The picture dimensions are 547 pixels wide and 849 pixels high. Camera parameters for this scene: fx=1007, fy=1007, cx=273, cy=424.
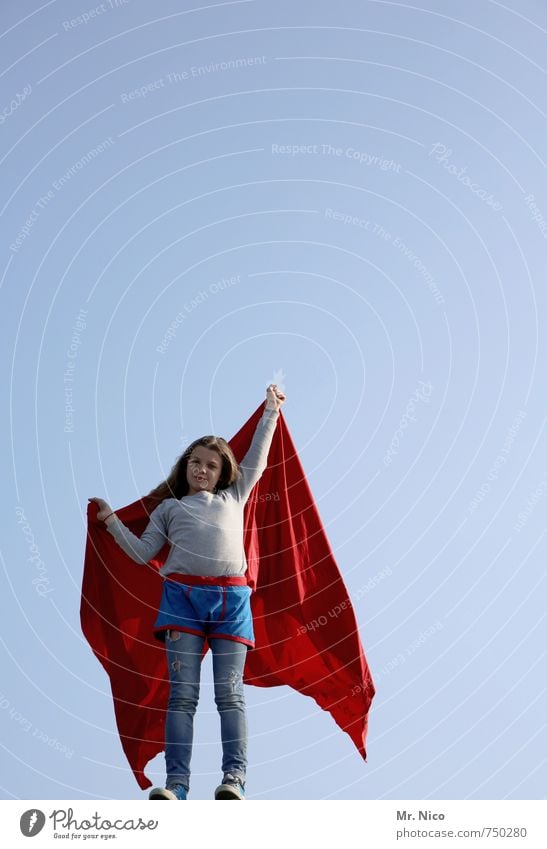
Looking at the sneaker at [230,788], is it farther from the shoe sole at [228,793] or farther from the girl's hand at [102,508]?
the girl's hand at [102,508]

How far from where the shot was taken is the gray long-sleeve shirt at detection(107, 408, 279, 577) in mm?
7848

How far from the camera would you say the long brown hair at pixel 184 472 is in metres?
8.60

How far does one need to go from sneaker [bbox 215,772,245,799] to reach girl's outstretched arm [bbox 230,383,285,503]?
8.31ft

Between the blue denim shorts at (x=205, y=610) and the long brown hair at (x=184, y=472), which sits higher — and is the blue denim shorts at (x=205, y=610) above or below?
below

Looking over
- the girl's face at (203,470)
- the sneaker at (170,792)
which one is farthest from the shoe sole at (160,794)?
the girl's face at (203,470)

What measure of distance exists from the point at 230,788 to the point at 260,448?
321cm

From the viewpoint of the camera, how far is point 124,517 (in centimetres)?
871

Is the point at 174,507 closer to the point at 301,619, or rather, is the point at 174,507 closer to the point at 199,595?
the point at 199,595

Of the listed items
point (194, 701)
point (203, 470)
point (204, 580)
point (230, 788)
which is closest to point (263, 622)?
point (204, 580)

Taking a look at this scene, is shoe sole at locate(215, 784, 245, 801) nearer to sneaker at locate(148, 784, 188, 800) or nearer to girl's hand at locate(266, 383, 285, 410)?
sneaker at locate(148, 784, 188, 800)

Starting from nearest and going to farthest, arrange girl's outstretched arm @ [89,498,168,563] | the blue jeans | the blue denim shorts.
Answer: the blue jeans, the blue denim shorts, girl's outstretched arm @ [89,498,168,563]

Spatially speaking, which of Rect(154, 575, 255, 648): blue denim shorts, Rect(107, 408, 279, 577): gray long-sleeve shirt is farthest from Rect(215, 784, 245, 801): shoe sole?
Rect(107, 408, 279, 577): gray long-sleeve shirt

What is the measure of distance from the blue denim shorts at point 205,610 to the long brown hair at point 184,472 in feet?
3.55
